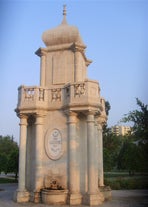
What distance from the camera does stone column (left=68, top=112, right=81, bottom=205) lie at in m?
14.1

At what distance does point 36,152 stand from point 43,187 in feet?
6.45

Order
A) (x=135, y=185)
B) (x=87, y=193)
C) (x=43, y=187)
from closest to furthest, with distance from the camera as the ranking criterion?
(x=87, y=193) → (x=43, y=187) → (x=135, y=185)

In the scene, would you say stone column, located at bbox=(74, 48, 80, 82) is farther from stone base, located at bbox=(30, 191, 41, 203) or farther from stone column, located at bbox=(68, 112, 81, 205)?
stone base, located at bbox=(30, 191, 41, 203)

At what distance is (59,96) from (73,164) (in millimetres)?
4037

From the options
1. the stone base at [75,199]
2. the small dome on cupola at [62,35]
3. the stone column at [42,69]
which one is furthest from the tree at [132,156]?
the small dome on cupola at [62,35]

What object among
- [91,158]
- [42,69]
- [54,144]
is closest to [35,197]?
[54,144]

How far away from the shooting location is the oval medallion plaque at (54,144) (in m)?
15.6

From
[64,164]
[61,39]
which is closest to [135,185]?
[64,164]

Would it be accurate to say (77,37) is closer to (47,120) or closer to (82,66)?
(82,66)

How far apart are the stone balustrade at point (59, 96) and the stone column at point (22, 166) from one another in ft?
3.56

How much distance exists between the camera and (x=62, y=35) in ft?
57.3

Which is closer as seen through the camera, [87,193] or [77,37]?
[87,193]

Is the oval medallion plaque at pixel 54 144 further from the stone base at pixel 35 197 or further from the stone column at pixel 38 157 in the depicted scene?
the stone base at pixel 35 197

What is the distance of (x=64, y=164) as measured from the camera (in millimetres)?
15312
